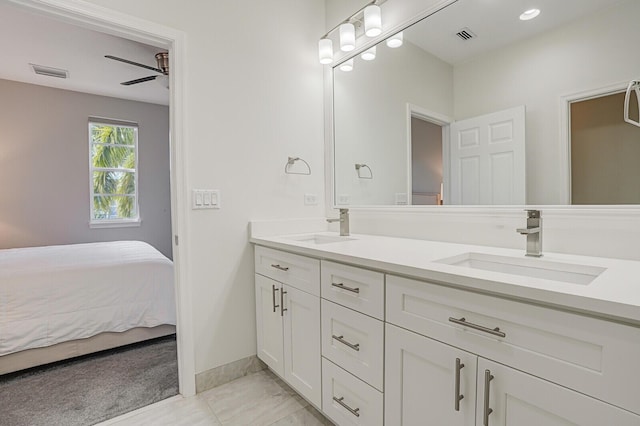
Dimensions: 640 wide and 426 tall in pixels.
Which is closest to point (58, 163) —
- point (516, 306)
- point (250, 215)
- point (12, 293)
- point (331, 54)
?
point (12, 293)

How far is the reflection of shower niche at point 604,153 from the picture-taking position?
3.77ft

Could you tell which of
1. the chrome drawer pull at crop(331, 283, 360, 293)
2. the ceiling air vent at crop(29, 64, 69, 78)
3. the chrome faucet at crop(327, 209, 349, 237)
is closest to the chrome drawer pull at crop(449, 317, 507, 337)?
the chrome drawer pull at crop(331, 283, 360, 293)

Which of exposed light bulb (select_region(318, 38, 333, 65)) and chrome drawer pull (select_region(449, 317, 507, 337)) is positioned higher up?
exposed light bulb (select_region(318, 38, 333, 65))

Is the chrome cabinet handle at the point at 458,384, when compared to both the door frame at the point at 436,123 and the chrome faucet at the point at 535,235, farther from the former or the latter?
the door frame at the point at 436,123

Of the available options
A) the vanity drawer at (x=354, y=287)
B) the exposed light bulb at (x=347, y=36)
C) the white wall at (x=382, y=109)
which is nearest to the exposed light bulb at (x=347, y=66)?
the white wall at (x=382, y=109)

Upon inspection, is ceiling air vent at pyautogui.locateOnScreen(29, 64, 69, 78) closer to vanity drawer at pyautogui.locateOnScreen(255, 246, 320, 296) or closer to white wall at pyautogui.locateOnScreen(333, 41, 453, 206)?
white wall at pyautogui.locateOnScreen(333, 41, 453, 206)

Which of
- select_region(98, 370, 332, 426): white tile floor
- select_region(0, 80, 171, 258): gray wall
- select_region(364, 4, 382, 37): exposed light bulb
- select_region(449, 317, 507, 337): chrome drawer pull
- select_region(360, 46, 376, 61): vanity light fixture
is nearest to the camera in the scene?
select_region(449, 317, 507, 337): chrome drawer pull

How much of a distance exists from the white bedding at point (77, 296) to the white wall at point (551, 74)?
2533 mm

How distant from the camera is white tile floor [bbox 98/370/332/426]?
1.58m

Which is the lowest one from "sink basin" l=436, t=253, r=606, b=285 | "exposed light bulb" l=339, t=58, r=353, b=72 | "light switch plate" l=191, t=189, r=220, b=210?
"sink basin" l=436, t=253, r=606, b=285

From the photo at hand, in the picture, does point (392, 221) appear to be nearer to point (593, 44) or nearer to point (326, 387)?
point (326, 387)

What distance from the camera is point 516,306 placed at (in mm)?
819

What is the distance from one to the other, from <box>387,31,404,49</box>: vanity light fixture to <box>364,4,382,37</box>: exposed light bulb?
92 millimetres

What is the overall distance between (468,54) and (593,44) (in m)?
0.52
